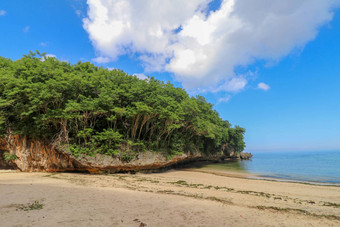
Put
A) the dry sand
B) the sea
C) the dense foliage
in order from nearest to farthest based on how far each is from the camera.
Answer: the dry sand < the dense foliage < the sea

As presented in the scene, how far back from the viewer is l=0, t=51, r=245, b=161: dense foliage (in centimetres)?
1485

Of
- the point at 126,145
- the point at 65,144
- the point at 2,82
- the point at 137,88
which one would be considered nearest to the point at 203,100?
the point at 137,88

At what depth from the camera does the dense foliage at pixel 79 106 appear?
14.9 meters

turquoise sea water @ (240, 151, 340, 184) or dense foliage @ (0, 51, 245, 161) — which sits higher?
dense foliage @ (0, 51, 245, 161)

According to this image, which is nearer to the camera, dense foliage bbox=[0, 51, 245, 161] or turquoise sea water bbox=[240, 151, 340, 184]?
dense foliage bbox=[0, 51, 245, 161]

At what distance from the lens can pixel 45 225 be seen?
477cm

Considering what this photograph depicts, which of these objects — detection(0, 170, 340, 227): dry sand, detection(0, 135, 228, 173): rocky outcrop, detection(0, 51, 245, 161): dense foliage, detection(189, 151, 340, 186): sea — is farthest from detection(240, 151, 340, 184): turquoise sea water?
detection(0, 135, 228, 173): rocky outcrop

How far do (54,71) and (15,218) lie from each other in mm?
14572

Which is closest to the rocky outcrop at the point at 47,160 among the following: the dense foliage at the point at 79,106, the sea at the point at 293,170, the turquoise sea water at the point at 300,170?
the dense foliage at the point at 79,106

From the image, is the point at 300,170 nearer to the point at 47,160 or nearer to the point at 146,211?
the point at 146,211

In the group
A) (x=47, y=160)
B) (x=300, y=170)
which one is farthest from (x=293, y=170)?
(x=47, y=160)

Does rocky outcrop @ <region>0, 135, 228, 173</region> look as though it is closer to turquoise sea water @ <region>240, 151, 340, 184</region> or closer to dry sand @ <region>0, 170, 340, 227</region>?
dry sand @ <region>0, 170, 340, 227</region>

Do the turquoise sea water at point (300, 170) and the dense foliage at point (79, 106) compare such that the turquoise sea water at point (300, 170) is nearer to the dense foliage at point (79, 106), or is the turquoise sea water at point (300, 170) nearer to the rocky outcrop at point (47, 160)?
the dense foliage at point (79, 106)

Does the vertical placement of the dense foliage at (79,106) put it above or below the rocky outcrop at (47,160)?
above
